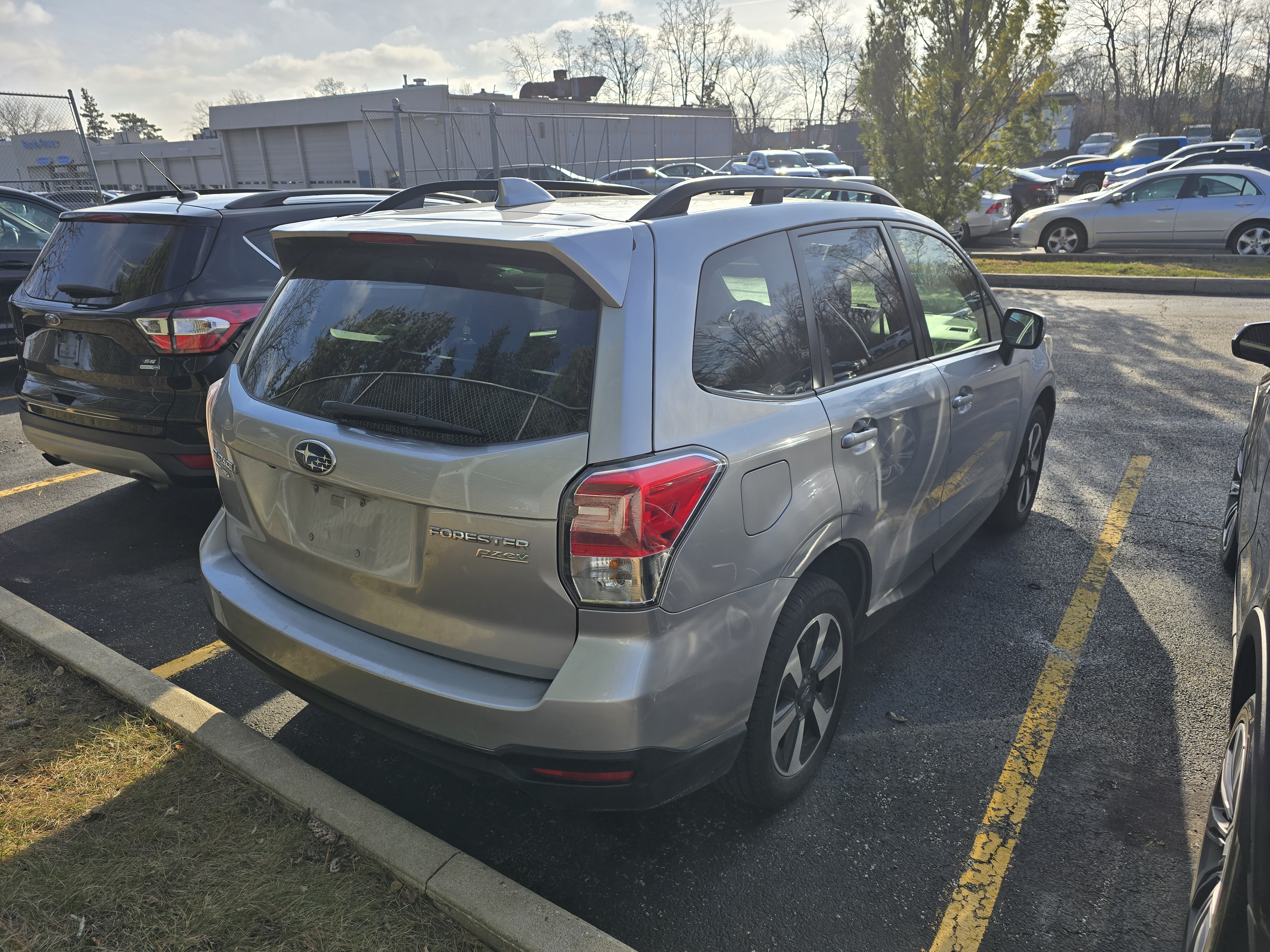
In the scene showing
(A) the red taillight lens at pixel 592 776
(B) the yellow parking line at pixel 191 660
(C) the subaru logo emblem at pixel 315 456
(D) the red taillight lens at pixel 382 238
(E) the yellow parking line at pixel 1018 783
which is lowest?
(E) the yellow parking line at pixel 1018 783

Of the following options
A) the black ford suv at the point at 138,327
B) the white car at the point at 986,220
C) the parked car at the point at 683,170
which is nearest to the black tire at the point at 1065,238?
the white car at the point at 986,220

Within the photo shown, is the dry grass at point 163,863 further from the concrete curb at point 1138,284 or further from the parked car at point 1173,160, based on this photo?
the parked car at point 1173,160

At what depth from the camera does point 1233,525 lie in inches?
166

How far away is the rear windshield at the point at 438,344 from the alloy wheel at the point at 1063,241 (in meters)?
16.5

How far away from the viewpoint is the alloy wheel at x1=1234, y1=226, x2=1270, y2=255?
14.6 metres

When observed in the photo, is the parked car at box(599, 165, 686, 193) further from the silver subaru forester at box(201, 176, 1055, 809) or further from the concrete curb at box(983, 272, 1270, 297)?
the silver subaru forester at box(201, 176, 1055, 809)

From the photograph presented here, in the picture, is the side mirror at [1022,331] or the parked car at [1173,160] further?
the parked car at [1173,160]

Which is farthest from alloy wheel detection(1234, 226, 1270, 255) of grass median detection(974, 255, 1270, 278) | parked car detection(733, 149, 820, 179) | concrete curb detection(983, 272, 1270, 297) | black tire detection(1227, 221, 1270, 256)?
parked car detection(733, 149, 820, 179)

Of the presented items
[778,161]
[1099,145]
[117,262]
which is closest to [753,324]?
[117,262]

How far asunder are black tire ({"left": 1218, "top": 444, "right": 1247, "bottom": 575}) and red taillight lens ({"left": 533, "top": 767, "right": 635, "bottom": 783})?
3.26 meters

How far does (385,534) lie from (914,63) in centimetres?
1527

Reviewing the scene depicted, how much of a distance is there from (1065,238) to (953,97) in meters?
3.83

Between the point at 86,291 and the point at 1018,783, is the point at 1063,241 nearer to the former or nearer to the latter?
the point at 1018,783

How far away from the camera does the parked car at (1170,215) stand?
48.2 feet
